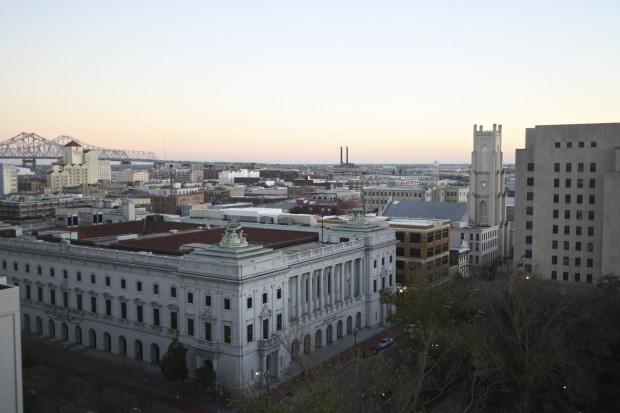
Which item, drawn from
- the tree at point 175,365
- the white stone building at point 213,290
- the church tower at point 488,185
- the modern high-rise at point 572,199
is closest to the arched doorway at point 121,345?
the white stone building at point 213,290

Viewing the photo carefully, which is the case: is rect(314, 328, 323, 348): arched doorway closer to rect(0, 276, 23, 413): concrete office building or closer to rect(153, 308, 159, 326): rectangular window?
rect(153, 308, 159, 326): rectangular window

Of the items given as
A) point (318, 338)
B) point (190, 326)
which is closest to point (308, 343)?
point (318, 338)

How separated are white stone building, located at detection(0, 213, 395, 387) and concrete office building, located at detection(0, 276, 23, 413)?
75.1ft

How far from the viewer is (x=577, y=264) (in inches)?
3725

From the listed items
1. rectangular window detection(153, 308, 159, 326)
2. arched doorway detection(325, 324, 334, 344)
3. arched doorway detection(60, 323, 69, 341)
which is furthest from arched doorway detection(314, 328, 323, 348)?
arched doorway detection(60, 323, 69, 341)

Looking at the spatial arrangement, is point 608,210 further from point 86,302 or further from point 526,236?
point 86,302

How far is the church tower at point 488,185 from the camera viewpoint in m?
146

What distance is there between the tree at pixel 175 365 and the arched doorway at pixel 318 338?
63.4 ft

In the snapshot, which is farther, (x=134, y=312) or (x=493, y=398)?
(x=134, y=312)

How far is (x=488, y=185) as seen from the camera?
486 ft

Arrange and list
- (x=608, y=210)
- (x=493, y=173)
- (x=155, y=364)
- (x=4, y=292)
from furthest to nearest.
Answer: (x=493, y=173)
(x=608, y=210)
(x=155, y=364)
(x=4, y=292)

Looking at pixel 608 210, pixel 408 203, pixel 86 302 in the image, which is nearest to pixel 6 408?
pixel 86 302

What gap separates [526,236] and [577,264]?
29.5ft

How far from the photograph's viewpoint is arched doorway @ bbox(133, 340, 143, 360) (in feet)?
240
